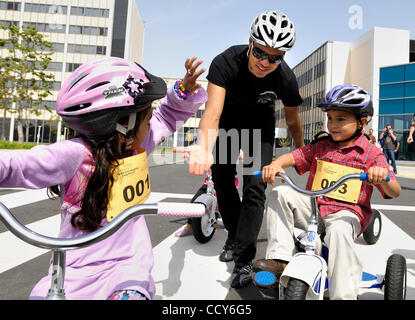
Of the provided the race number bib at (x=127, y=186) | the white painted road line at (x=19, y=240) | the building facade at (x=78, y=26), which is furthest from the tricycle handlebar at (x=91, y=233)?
the building facade at (x=78, y=26)

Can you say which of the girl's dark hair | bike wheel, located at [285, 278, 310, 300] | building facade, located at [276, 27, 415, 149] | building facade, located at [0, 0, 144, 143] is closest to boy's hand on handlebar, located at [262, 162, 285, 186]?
bike wheel, located at [285, 278, 310, 300]

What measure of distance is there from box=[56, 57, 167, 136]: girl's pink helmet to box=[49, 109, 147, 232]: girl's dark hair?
0.23 ft

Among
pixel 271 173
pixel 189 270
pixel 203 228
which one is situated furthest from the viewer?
pixel 203 228

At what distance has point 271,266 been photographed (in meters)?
2.07

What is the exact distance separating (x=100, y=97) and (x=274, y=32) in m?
1.39

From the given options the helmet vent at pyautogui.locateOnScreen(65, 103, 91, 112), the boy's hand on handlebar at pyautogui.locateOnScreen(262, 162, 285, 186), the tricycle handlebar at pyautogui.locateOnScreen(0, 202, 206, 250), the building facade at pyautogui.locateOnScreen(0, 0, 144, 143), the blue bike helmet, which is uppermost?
the building facade at pyautogui.locateOnScreen(0, 0, 144, 143)

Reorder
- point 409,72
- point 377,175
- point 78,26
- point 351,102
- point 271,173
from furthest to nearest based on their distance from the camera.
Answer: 1. point 78,26
2. point 409,72
3. point 351,102
4. point 271,173
5. point 377,175

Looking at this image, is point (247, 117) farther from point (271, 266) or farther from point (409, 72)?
point (409, 72)

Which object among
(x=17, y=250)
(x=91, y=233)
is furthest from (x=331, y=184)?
(x=17, y=250)

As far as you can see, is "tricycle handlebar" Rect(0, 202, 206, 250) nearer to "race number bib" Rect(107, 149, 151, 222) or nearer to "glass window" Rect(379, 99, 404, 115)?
"race number bib" Rect(107, 149, 151, 222)

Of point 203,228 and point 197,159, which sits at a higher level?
point 197,159

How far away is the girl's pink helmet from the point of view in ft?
4.66

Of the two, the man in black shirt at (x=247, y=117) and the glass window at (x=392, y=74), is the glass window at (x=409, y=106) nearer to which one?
the glass window at (x=392, y=74)

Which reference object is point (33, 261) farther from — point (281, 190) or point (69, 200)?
point (281, 190)
